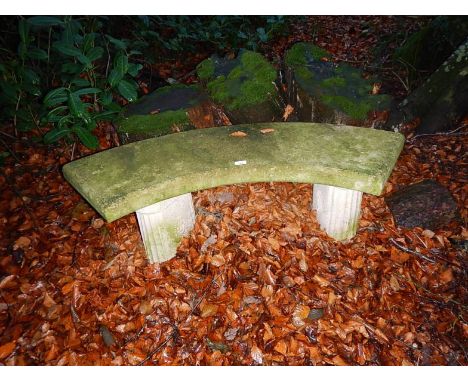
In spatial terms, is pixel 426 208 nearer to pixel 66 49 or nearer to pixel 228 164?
pixel 228 164

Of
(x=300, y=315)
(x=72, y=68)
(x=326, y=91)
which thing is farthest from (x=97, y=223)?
(x=326, y=91)

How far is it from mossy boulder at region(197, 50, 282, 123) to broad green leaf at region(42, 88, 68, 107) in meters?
1.19

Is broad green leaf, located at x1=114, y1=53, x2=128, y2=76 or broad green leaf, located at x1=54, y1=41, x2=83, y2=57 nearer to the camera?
broad green leaf, located at x1=54, y1=41, x2=83, y2=57

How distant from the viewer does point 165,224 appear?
2.32 m

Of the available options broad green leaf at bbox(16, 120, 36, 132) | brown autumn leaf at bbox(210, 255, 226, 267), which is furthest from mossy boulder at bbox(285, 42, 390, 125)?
broad green leaf at bbox(16, 120, 36, 132)

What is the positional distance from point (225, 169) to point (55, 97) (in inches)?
50.2

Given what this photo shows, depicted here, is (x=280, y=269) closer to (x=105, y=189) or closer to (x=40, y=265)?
(x=105, y=189)

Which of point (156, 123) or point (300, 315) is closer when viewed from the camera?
point (300, 315)

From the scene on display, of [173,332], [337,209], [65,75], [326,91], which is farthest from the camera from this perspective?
[326,91]

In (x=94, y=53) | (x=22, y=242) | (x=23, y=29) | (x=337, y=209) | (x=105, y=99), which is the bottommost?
(x=22, y=242)

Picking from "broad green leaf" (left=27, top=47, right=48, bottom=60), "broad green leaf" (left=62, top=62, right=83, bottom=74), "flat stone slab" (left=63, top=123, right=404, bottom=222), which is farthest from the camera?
"broad green leaf" (left=62, top=62, right=83, bottom=74)

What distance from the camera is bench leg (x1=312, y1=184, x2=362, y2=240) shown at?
2295 millimetres

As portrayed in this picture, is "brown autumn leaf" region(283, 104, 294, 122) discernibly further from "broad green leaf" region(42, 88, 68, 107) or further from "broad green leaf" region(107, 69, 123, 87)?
"broad green leaf" region(42, 88, 68, 107)

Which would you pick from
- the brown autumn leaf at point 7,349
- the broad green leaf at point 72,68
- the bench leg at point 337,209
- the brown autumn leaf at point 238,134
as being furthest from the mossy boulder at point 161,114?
the brown autumn leaf at point 7,349
